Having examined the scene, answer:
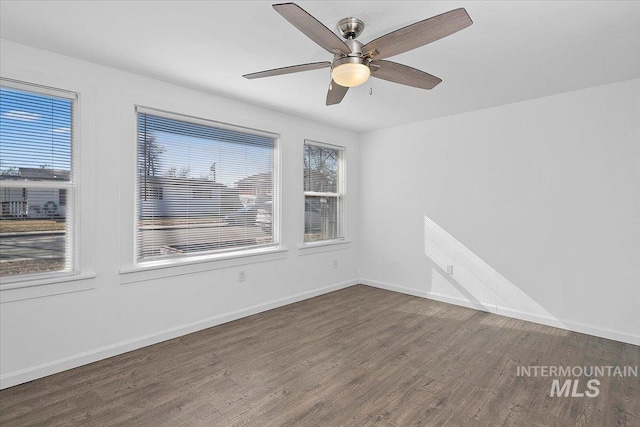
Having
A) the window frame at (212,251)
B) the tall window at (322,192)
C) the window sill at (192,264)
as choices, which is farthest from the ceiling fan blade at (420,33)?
the tall window at (322,192)

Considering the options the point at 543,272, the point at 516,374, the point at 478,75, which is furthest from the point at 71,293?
Answer: the point at 543,272

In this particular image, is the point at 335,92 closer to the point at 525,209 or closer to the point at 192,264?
the point at 192,264

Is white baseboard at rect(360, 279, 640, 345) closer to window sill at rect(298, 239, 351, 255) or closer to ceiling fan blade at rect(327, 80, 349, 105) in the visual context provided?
window sill at rect(298, 239, 351, 255)

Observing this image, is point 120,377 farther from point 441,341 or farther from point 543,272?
point 543,272

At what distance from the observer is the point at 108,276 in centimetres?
290

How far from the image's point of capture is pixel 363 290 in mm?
5102

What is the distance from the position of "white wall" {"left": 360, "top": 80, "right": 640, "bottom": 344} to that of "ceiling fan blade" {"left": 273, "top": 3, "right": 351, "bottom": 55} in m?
2.89

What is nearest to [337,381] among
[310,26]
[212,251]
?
[212,251]

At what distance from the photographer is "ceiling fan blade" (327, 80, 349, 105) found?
96.5 inches

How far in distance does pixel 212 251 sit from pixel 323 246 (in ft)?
5.68

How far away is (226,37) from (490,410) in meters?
3.11

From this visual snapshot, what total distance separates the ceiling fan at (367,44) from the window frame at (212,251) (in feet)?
4.66

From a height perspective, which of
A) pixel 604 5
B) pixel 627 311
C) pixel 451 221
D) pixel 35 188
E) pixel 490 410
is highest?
pixel 604 5

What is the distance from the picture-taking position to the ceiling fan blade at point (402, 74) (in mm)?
2141
